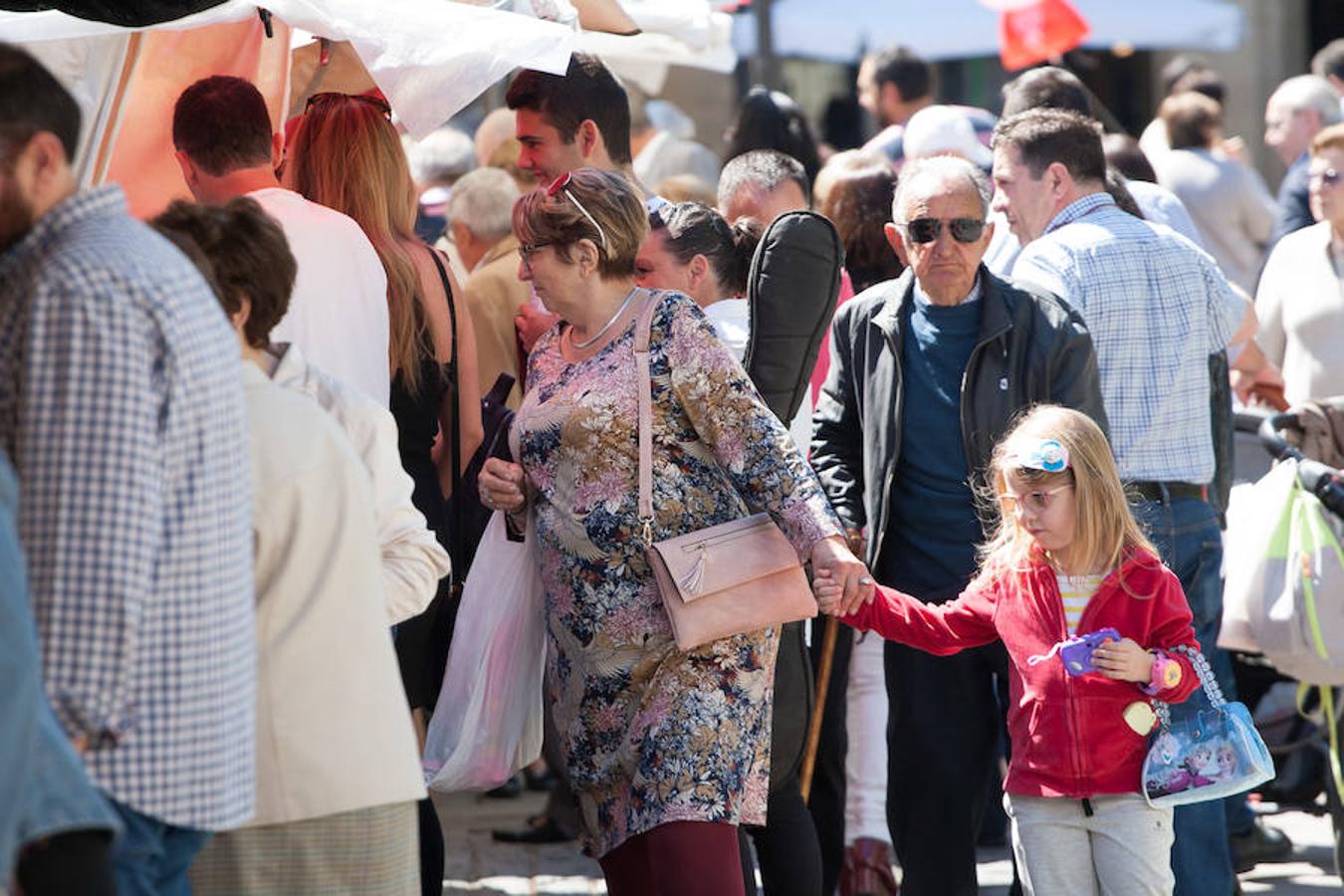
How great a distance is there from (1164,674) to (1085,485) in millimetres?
457

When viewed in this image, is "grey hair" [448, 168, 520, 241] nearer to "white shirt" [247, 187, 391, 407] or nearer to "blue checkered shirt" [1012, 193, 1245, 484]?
"blue checkered shirt" [1012, 193, 1245, 484]

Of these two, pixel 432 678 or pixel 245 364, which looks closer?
pixel 245 364

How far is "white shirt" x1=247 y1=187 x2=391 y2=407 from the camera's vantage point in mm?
4855

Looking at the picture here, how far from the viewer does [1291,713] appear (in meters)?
7.50

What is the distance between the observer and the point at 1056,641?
4715 millimetres

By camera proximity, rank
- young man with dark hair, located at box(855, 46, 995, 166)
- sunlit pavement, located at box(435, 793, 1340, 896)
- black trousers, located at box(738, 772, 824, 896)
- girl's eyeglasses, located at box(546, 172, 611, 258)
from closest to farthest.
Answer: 1. girl's eyeglasses, located at box(546, 172, 611, 258)
2. black trousers, located at box(738, 772, 824, 896)
3. sunlit pavement, located at box(435, 793, 1340, 896)
4. young man with dark hair, located at box(855, 46, 995, 166)

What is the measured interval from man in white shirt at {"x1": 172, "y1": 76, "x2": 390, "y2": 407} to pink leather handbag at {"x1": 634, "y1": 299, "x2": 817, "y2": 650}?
2.52 ft

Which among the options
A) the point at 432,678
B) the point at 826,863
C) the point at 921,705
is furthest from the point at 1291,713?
the point at 432,678

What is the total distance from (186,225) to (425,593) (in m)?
0.85

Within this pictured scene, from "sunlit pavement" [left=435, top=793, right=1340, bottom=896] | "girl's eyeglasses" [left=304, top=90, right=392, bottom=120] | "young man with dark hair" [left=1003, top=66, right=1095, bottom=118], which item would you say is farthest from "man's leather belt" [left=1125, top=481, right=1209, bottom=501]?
"girl's eyeglasses" [left=304, top=90, right=392, bottom=120]

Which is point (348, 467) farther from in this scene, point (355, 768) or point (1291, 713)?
point (1291, 713)

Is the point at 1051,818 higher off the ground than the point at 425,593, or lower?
lower

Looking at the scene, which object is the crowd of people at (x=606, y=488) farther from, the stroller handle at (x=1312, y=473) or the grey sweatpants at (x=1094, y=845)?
the stroller handle at (x=1312, y=473)

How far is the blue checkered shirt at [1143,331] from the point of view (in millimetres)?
5887
